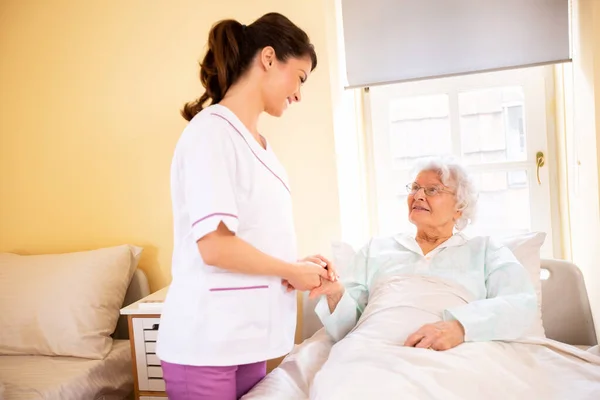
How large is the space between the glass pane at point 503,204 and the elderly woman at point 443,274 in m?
0.59

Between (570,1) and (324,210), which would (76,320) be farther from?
(570,1)

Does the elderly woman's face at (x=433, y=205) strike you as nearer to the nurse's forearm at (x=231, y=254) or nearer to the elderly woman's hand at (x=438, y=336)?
the elderly woman's hand at (x=438, y=336)

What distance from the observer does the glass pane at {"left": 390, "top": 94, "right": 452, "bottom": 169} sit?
255 centimetres

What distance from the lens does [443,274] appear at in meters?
1.82

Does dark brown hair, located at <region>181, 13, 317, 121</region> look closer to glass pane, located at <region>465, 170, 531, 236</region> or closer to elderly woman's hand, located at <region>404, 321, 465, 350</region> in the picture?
elderly woman's hand, located at <region>404, 321, 465, 350</region>

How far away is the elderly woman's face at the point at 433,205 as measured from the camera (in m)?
1.92

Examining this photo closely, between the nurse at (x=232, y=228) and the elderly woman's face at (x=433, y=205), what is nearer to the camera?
→ the nurse at (x=232, y=228)


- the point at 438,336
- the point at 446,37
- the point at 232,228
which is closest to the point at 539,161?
the point at 446,37

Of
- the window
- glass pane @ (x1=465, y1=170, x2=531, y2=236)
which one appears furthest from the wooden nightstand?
glass pane @ (x1=465, y1=170, x2=531, y2=236)

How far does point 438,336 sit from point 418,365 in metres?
0.21

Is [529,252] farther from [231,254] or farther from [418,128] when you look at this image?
[231,254]

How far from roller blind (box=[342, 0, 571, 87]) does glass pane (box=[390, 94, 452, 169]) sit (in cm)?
28

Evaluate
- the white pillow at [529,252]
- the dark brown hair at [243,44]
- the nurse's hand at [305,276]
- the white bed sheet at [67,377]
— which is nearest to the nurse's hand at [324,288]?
the nurse's hand at [305,276]

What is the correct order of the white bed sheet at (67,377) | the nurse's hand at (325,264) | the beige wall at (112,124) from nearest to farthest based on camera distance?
the nurse's hand at (325,264), the white bed sheet at (67,377), the beige wall at (112,124)
